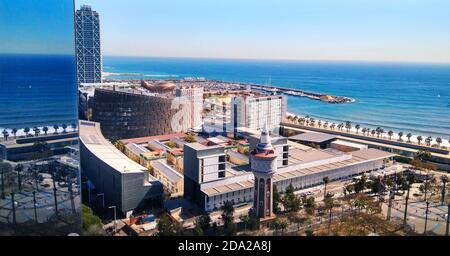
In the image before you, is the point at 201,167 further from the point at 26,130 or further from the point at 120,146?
the point at 120,146

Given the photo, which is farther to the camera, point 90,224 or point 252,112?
point 252,112

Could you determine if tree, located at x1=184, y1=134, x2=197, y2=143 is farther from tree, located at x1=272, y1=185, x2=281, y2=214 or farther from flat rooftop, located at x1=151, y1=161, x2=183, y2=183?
tree, located at x1=272, y1=185, x2=281, y2=214

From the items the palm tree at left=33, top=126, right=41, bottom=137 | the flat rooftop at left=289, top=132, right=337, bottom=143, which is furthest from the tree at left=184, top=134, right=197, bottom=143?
the palm tree at left=33, top=126, right=41, bottom=137

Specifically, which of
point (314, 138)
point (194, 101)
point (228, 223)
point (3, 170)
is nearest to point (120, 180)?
point (3, 170)

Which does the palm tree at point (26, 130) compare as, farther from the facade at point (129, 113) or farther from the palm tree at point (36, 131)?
the facade at point (129, 113)

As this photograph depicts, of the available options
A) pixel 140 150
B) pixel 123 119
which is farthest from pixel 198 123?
pixel 140 150
